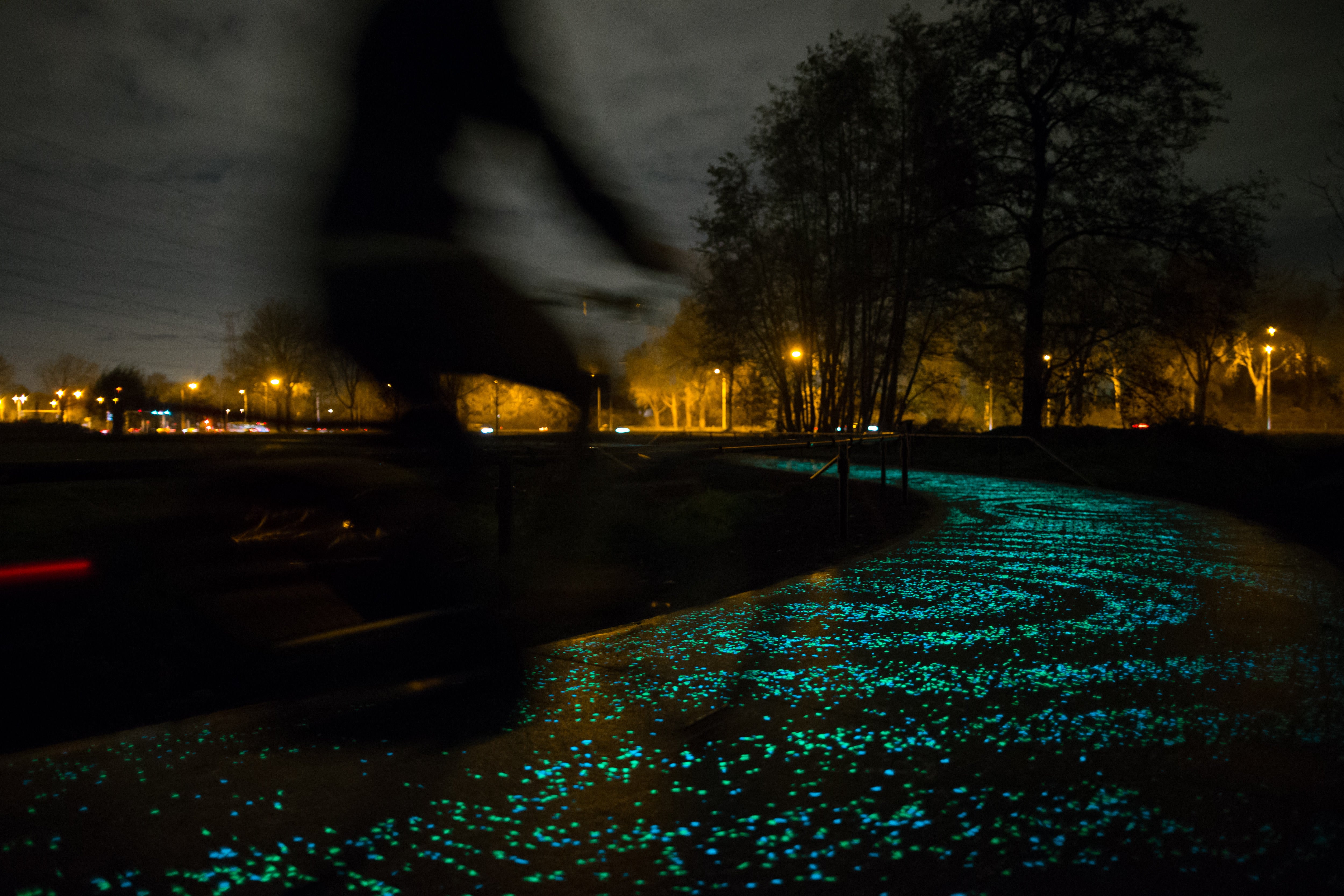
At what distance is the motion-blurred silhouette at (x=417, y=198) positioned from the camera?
2201 millimetres

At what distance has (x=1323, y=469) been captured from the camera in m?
12.9

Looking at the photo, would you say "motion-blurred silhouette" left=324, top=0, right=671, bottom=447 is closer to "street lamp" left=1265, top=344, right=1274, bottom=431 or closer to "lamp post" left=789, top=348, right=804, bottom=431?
"lamp post" left=789, top=348, right=804, bottom=431

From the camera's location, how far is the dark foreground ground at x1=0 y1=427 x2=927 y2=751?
8.11 ft

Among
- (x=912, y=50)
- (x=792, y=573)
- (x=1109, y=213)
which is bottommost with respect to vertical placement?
(x=792, y=573)

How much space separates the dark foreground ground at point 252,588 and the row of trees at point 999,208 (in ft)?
44.5

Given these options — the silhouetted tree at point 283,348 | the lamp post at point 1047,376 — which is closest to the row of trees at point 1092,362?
the lamp post at point 1047,376

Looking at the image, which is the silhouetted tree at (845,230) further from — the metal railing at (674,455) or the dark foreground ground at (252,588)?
the dark foreground ground at (252,588)

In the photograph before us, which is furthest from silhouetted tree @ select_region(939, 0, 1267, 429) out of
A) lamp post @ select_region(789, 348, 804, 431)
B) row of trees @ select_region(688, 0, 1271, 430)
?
lamp post @ select_region(789, 348, 804, 431)

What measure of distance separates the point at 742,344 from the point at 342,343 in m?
23.5

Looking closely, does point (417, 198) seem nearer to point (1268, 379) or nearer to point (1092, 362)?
point (1092, 362)

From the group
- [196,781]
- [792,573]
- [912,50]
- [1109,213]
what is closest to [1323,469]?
[1109,213]

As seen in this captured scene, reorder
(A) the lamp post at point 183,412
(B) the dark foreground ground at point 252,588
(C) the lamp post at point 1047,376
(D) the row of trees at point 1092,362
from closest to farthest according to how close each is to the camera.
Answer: (B) the dark foreground ground at point 252,588
(A) the lamp post at point 183,412
(D) the row of trees at point 1092,362
(C) the lamp post at point 1047,376

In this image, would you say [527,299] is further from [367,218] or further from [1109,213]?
[1109,213]

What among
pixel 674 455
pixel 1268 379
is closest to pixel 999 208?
pixel 674 455
